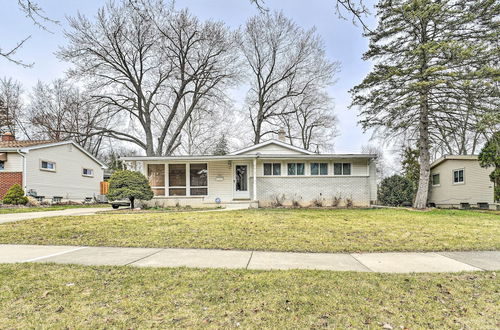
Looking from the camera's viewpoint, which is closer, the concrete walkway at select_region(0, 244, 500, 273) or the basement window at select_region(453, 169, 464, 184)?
the concrete walkway at select_region(0, 244, 500, 273)

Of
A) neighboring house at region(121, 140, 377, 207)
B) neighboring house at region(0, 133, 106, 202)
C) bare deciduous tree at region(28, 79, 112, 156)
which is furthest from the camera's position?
bare deciduous tree at region(28, 79, 112, 156)

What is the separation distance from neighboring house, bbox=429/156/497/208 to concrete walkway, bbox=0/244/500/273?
15.2 metres

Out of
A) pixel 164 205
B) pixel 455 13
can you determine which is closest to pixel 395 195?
pixel 455 13

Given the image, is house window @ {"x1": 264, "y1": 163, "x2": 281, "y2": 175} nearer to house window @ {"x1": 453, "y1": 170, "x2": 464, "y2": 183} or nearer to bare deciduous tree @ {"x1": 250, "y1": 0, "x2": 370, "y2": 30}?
house window @ {"x1": 453, "y1": 170, "x2": 464, "y2": 183}

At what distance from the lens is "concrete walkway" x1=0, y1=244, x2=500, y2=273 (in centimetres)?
427

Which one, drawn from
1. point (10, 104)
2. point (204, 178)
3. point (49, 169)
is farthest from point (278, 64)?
point (10, 104)

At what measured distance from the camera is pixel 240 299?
9.71ft

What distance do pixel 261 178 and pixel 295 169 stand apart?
1.99m

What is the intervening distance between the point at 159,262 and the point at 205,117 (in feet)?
93.8

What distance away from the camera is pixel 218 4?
14.0 feet

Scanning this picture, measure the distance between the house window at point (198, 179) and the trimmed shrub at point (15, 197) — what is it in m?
Result: 8.74

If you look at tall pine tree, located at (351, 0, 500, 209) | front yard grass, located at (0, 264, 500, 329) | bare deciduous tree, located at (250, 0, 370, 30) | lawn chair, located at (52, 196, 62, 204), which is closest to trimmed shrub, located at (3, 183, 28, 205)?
lawn chair, located at (52, 196, 62, 204)

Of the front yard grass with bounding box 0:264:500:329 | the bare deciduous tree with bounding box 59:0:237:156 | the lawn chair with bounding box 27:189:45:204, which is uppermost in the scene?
the bare deciduous tree with bounding box 59:0:237:156

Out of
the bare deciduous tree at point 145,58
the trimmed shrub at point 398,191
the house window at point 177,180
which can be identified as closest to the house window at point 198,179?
the house window at point 177,180
